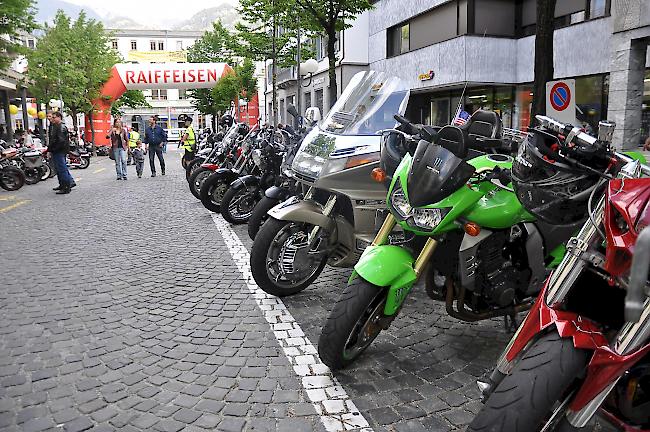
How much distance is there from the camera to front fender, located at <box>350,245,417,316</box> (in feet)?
9.67

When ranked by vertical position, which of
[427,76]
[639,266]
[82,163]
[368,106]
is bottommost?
[82,163]

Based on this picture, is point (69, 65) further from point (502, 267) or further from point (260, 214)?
point (502, 267)

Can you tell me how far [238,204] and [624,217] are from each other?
257 inches

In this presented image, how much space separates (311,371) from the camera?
3303 millimetres

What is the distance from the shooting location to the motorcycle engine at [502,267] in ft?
10.2

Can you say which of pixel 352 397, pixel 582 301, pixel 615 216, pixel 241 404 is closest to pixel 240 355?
pixel 241 404

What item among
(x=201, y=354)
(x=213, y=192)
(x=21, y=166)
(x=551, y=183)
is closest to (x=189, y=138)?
(x=21, y=166)

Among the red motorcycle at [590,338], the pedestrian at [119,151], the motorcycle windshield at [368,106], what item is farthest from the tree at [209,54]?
the red motorcycle at [590,338]

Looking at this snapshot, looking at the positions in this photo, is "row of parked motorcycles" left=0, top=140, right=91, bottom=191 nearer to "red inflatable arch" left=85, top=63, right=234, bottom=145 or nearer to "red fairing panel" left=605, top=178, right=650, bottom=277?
"red fairing panel" left=605, top=178, right=650, bottom=277

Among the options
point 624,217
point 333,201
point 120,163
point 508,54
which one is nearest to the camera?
point 624,217

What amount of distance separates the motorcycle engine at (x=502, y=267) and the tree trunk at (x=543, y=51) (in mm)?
5289

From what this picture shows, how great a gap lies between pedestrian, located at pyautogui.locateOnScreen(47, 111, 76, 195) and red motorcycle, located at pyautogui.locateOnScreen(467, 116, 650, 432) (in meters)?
12.1

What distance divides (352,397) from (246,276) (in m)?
2.65

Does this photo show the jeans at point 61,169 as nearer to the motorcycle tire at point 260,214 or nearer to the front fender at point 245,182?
the front fender at point 245,182
